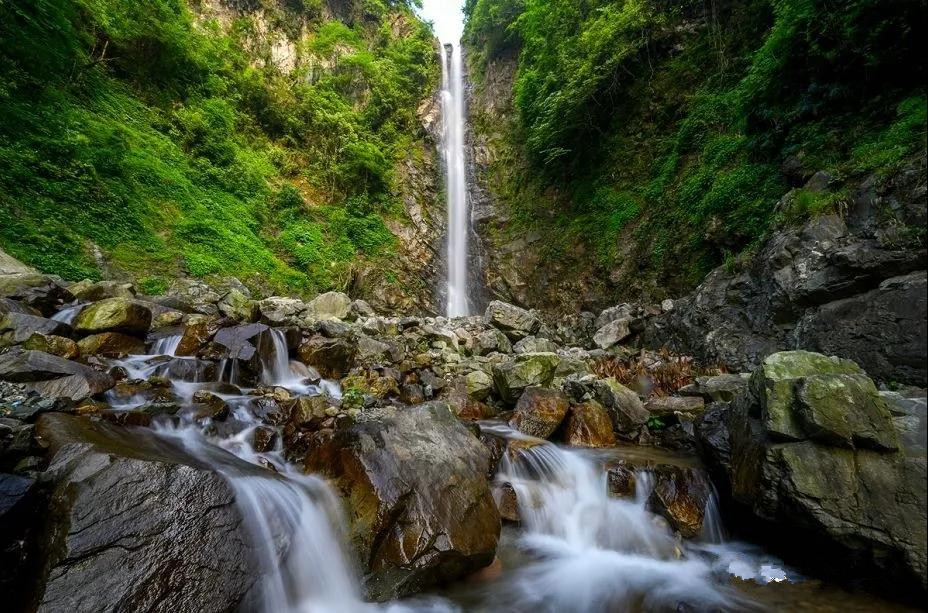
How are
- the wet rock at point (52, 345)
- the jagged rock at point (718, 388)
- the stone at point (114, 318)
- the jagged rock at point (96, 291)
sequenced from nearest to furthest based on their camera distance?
the wet rock at point (52, 345) → the jagged rock at point (718, 388) → the stone at point (114, 318) → the jagged rock at point (96, 291)

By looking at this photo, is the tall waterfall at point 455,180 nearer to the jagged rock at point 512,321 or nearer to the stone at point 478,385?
the jagged rock at point 512,321

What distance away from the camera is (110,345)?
5859 mm

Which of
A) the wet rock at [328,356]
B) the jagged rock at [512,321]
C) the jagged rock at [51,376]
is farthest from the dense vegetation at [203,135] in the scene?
the jagged rock at [512,321]

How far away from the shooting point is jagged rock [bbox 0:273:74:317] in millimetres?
6156

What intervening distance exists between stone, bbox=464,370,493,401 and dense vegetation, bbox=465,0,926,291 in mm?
5899

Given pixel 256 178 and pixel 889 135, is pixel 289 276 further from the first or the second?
pixel 889 135

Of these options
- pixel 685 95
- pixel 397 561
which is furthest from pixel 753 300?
pixel 685 95

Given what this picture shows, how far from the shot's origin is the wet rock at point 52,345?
197 inches

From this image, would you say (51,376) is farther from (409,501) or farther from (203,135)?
(203,135)

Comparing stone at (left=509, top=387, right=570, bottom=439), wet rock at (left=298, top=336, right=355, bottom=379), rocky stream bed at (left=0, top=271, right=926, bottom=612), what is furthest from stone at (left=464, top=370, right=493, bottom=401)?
wet rock at (left=298, top=336, right=355, bottom=379)

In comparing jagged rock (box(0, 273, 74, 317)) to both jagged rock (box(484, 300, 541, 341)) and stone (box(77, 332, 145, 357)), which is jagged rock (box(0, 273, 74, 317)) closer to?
stone (box(77, 332, 145, 357))

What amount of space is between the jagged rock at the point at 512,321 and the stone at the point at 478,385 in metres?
4.71

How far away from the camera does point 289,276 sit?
14.2m

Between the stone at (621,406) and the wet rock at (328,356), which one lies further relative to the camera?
the wet rock at (328,356)
